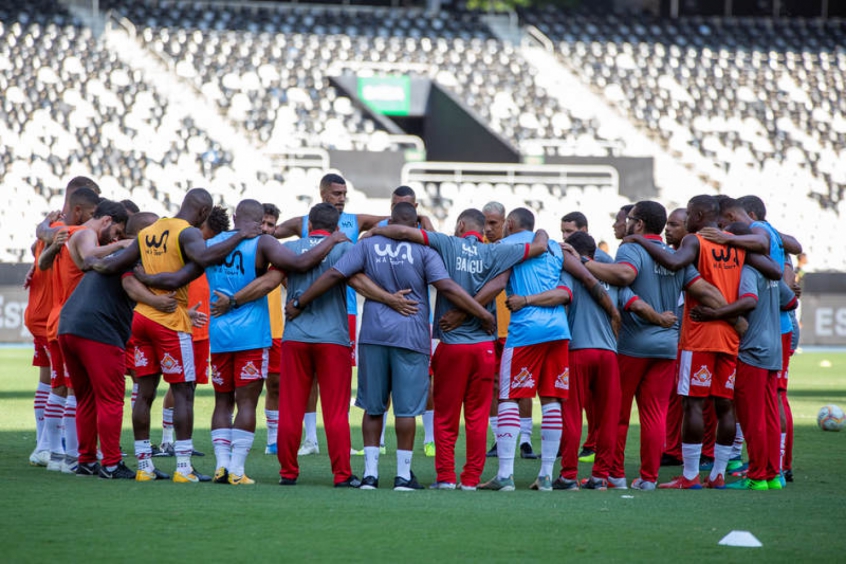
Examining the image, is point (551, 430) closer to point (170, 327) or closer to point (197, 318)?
point (170, 327)

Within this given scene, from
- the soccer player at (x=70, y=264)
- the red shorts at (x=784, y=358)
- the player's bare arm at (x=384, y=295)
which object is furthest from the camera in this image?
the red shorts at (x=784, y=358)

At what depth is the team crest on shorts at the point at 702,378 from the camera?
958cm

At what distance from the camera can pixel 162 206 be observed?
99.0ft

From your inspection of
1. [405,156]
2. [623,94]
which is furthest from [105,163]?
[623,94]

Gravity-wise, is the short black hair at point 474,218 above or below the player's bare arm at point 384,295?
above

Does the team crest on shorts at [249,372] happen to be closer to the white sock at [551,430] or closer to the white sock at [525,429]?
the white sock at [551,430]

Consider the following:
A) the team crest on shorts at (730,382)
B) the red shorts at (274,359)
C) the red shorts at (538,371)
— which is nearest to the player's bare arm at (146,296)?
the red shorts at (274,359)

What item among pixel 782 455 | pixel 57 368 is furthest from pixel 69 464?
pixel 782 455

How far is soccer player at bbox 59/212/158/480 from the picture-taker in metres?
9.29

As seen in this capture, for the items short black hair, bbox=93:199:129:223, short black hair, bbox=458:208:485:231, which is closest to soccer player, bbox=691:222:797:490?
short black hair, bbox=458:208:485:231

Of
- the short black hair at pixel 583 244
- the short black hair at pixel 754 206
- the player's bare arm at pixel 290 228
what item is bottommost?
the short black hair at pixel 583 244

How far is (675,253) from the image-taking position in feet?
31.2

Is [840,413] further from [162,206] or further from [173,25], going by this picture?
[173,25]

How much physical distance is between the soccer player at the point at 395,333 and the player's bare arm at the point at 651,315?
1.22 m
